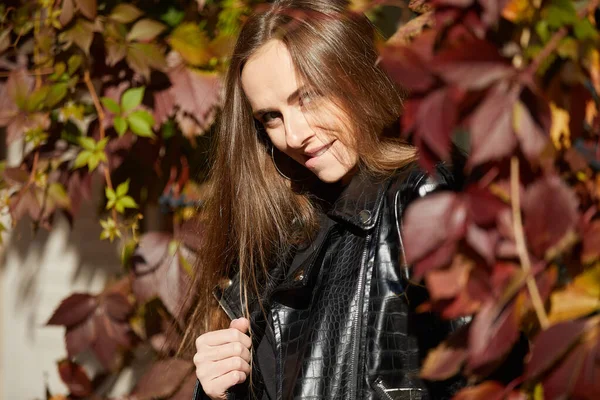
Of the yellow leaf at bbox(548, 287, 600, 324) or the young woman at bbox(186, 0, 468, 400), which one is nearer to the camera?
the yellow leaf at bbox(548, 287, 600, 324)

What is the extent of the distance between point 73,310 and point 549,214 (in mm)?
1782

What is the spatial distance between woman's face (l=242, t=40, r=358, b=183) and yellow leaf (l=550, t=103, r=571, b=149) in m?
0.60

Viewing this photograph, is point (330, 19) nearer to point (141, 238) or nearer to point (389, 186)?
point (389, 186)

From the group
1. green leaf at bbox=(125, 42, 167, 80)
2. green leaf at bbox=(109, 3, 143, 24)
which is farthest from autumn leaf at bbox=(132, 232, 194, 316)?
green leaf at bbox=(109, 3, 143, 24)

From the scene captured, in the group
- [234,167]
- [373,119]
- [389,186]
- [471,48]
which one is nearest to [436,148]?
[471,48]

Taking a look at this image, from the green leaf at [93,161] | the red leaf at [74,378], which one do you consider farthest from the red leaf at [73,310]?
the green leaf at [93,161]

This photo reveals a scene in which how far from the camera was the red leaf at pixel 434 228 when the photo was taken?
82 cm

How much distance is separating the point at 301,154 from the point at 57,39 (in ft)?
3.59

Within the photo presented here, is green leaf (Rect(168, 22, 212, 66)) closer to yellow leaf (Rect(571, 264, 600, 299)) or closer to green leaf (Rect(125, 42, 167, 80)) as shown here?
green leaf (Rect(125, 42, 167, 80))

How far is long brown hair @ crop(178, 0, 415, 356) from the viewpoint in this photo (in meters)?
1.58

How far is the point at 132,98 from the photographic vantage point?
85.6 inches

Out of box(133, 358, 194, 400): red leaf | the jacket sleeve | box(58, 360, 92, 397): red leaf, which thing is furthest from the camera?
box(58, 360, 92, 397): red leaf

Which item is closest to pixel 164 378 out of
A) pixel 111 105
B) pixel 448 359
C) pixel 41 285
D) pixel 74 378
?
pixel 74 378

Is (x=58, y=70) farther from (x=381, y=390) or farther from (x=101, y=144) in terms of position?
(x=381, y=390)
